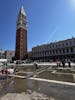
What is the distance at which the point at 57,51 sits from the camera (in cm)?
7550

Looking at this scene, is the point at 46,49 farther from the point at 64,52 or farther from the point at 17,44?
the point at 17,44

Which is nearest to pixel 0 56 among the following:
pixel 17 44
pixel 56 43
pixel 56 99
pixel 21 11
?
pixel 17 44

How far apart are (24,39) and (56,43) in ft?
109

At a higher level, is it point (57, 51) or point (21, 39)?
point (21, 39)

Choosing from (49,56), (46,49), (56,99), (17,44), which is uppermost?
(17,44)

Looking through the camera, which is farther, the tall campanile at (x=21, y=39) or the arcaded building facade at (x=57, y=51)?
the tall campanile at (x=21, y=39)

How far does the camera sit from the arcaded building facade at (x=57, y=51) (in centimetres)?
6831

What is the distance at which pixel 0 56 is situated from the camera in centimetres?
14400

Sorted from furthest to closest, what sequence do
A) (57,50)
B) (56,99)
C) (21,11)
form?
1. (21,11)
2. (57,50)
3. (56,99)

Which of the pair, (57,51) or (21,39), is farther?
(21,39)

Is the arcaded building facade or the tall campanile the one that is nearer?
the arcaded building facade

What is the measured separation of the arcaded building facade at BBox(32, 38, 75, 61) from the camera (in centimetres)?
6831

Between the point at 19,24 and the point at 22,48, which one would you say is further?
the point at 19,24

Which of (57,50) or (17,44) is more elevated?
(17,44)
